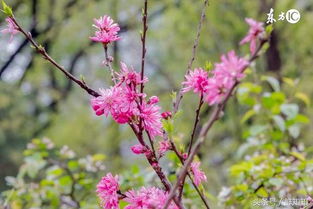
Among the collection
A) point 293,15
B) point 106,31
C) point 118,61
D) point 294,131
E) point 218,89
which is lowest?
point 218,89

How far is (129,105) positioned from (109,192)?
143 millimetres

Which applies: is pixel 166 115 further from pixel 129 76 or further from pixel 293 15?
pixel 293 15

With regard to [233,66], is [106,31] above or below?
above

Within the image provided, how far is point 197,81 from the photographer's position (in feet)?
2.23

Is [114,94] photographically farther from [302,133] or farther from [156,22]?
[156,22]

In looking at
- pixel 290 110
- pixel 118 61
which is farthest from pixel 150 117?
pixel 118 61

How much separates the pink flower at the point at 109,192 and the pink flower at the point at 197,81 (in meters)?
0.18

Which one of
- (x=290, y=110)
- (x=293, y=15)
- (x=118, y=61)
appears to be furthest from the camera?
(x=118, y=61)

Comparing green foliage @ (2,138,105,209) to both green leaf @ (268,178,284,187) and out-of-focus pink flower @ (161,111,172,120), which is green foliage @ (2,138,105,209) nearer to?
green leaf @ (268,178,284,187)

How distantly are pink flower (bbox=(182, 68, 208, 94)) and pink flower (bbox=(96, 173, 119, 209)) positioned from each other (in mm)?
181

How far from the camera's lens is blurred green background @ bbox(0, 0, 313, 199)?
179 inches

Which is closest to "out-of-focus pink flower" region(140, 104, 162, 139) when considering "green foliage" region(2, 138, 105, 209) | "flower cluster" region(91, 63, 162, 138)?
"flower cluster" region(91, 63, 162, 138)

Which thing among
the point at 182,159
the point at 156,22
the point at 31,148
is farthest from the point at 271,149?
the point at 156,22

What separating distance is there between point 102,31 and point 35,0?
4.03 metres
